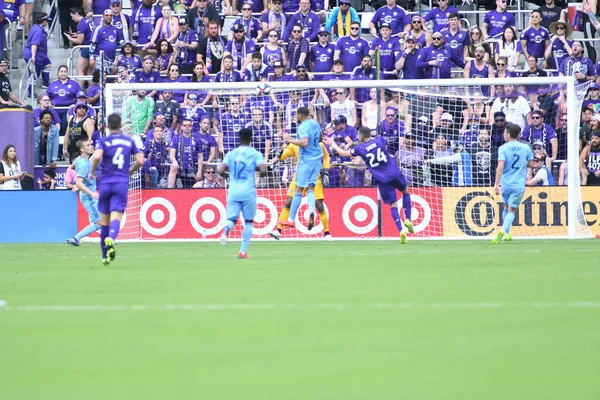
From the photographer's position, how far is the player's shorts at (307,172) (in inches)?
811

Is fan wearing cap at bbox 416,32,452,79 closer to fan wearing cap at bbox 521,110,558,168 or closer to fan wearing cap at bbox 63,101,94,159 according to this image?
fan wearing cap at bbox 521,110,558,168

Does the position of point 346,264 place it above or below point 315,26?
below

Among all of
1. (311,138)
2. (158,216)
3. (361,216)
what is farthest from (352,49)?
(158,216)

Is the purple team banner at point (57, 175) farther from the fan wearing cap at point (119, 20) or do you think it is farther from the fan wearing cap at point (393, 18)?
the fan wearing cap at point (393, 18)

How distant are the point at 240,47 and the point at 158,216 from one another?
188 inches

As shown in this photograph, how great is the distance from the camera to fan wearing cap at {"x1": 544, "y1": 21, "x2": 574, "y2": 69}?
24.4 meters

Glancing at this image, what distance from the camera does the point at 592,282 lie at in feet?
34.3

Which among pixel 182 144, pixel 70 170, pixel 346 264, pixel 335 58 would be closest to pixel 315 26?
pixel 335 58

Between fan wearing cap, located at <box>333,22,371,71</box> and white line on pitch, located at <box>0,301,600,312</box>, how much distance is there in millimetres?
16434

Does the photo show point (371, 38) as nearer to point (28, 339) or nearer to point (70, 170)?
point (70, 170)

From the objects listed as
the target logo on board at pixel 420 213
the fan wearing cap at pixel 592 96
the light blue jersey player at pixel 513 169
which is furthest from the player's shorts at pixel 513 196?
the fan wearing cap at pixel 592 96

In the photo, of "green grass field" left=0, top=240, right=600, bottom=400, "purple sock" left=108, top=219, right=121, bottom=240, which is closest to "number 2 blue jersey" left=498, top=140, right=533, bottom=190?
"green grass field" left=0, top=240, right=600, bottom=400

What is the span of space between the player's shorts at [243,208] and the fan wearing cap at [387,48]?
999 cm

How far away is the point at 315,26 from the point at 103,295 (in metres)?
16.6
